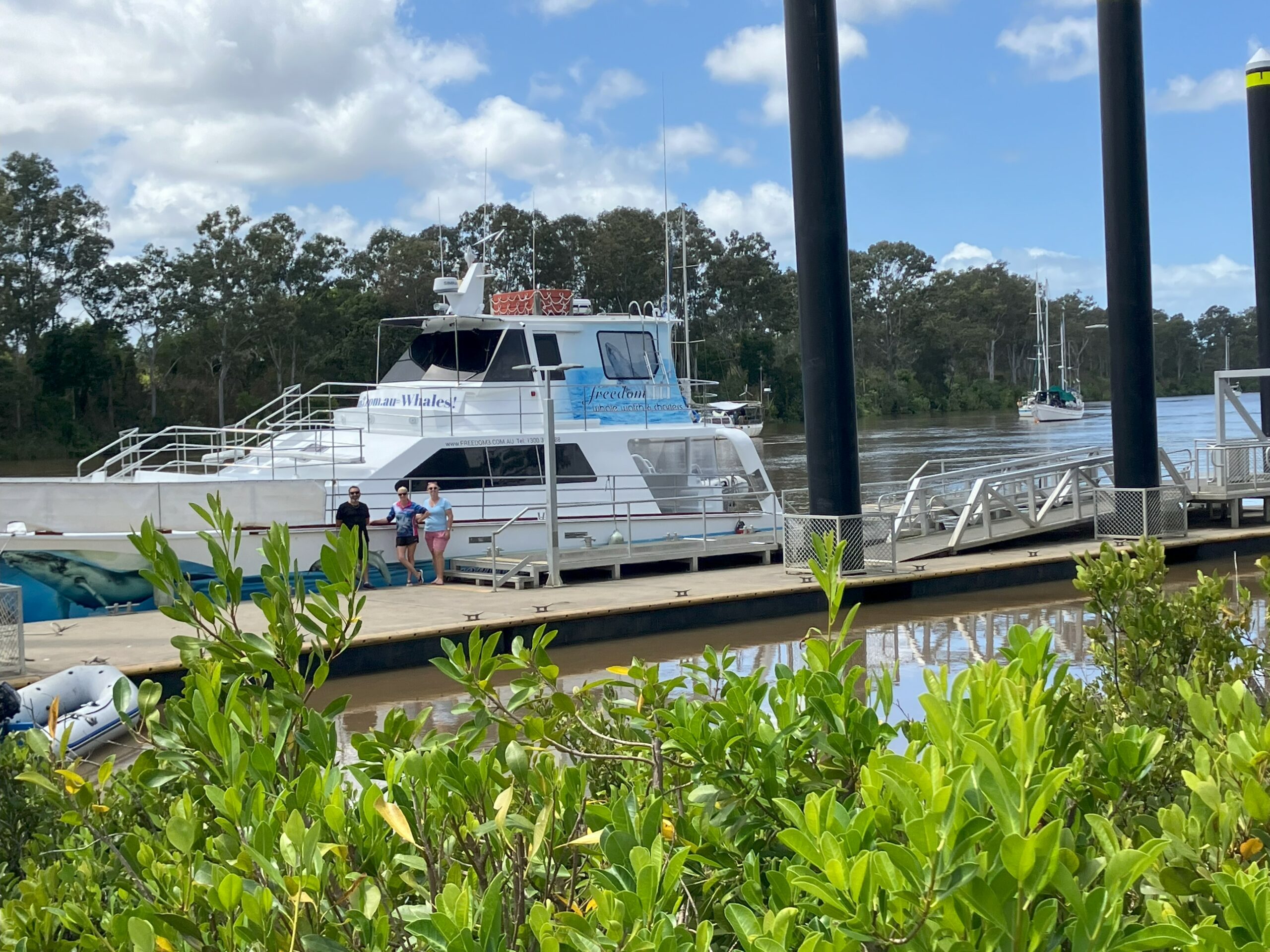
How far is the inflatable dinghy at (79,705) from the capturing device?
8047 mm

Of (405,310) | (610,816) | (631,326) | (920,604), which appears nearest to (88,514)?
(631,326)

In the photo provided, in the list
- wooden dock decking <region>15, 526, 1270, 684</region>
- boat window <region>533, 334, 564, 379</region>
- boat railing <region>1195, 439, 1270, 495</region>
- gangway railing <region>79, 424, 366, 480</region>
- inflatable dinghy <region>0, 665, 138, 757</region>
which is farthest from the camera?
boat railing <region>1195, 439, 1270, 495</region>

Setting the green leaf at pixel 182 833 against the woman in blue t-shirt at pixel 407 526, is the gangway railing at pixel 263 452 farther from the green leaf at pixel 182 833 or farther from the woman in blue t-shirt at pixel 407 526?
the green leaf at pixel 182 833

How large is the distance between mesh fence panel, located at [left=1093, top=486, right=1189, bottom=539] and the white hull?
5705 cm

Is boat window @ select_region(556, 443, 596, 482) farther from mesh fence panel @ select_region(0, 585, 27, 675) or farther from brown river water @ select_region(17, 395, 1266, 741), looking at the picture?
mesh fence panel @ select_region(0, 585, 27, 675)

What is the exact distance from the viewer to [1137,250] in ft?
51.5

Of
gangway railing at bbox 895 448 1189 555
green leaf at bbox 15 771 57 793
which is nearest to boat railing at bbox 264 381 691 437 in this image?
gangway railing at bbox 895 448 1189 555

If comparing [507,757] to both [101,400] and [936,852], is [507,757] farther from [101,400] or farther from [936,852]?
[101,400]

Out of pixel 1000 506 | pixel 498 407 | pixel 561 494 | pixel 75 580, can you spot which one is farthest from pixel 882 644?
pixel 75 580

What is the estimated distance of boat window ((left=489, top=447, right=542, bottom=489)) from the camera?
15.7m

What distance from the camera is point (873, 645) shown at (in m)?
12.5

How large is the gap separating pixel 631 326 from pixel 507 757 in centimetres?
1552

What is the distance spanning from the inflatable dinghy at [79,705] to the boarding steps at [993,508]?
911 cm

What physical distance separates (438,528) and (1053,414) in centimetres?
6320
